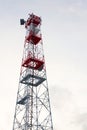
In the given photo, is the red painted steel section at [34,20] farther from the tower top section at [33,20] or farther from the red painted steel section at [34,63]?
the red painted steel section at [34,63]

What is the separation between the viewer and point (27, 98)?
68.0 m

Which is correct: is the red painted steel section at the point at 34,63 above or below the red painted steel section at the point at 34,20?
below

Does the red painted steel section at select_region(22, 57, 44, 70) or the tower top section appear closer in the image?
the red painted steel section at select_region(22, 57, 44, 70)

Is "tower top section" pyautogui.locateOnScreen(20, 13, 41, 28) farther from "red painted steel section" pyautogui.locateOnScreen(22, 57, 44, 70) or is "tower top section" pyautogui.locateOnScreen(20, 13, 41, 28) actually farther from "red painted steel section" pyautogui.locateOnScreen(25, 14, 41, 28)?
"red painted steel section" pyautogui.locateOnScreen(22, 57, 44, 70)

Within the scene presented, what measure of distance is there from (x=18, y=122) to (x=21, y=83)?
298 inches

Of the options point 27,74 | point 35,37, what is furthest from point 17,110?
point 35,37

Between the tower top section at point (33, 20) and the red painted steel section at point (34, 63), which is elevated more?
the tower top section at point (33, 20)

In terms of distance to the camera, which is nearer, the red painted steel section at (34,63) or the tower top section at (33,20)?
the red painted steel section at (34,63)

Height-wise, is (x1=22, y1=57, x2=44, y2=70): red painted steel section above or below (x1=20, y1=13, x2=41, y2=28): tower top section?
below

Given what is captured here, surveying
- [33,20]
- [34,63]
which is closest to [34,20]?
[33,20]

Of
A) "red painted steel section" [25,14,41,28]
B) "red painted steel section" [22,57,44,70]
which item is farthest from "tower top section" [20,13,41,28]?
"red painted steel section" [22,57,44,70]

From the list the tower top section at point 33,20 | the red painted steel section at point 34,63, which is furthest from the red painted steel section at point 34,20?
the red painted steel section at point 34,63

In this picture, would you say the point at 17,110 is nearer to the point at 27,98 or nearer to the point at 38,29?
the point at 27,98

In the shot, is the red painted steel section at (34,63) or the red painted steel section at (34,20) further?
the red painted steel section at (34,20)
